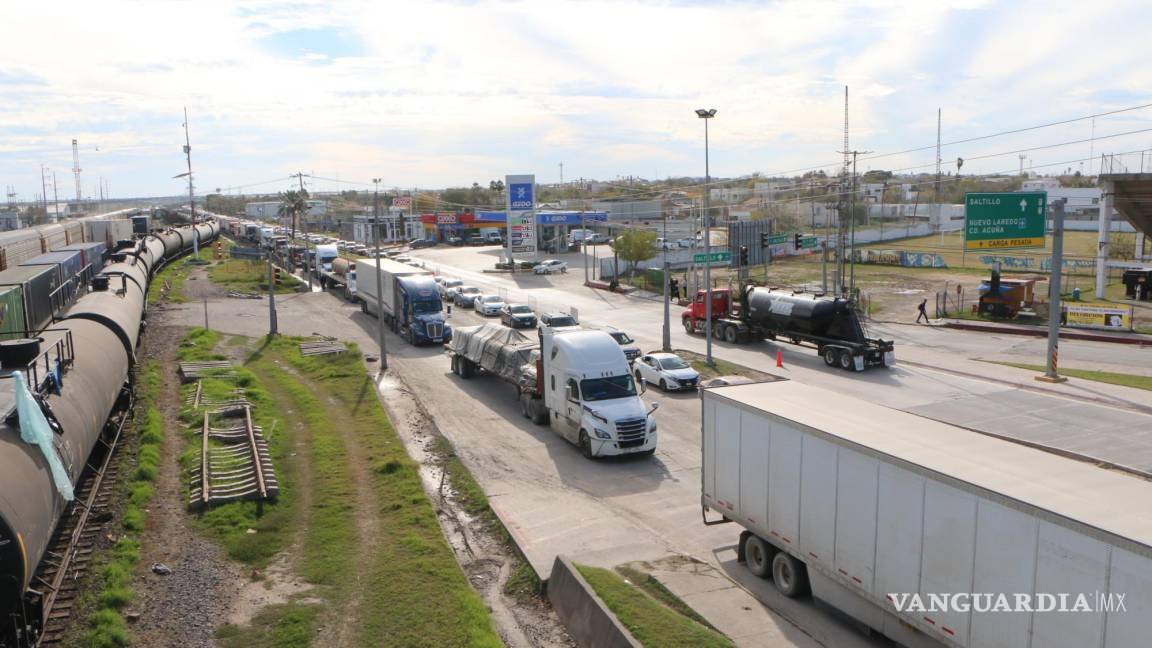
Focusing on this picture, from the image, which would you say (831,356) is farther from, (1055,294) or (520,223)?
(520,223)

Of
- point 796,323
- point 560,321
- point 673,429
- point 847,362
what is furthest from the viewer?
point 560,321

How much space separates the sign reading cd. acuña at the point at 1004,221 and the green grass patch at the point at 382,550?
30.6 m

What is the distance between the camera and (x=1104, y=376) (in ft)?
104

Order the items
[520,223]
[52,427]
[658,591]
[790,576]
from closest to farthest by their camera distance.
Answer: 1. [790,576]
2. [52,427]
3. [658,591]
4. [520,223]

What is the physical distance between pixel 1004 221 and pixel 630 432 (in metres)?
28.5

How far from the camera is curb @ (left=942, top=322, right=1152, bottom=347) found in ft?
126

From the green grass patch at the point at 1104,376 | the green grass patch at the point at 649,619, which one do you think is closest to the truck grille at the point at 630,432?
the green grass patch at the point at 649,619

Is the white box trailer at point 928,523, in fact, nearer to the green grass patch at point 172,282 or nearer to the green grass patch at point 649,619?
the green grass patch at point 649,619

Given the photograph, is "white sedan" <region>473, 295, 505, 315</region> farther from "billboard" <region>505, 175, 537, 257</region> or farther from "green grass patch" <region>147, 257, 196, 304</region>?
"billboard" <region>505, 175, 537, 257</region>

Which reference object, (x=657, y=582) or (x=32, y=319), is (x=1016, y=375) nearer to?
(x=657, y=582)

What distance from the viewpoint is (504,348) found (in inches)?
1123

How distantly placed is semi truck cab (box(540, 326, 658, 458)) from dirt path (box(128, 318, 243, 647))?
953cm

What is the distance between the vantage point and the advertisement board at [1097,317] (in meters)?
40.7
